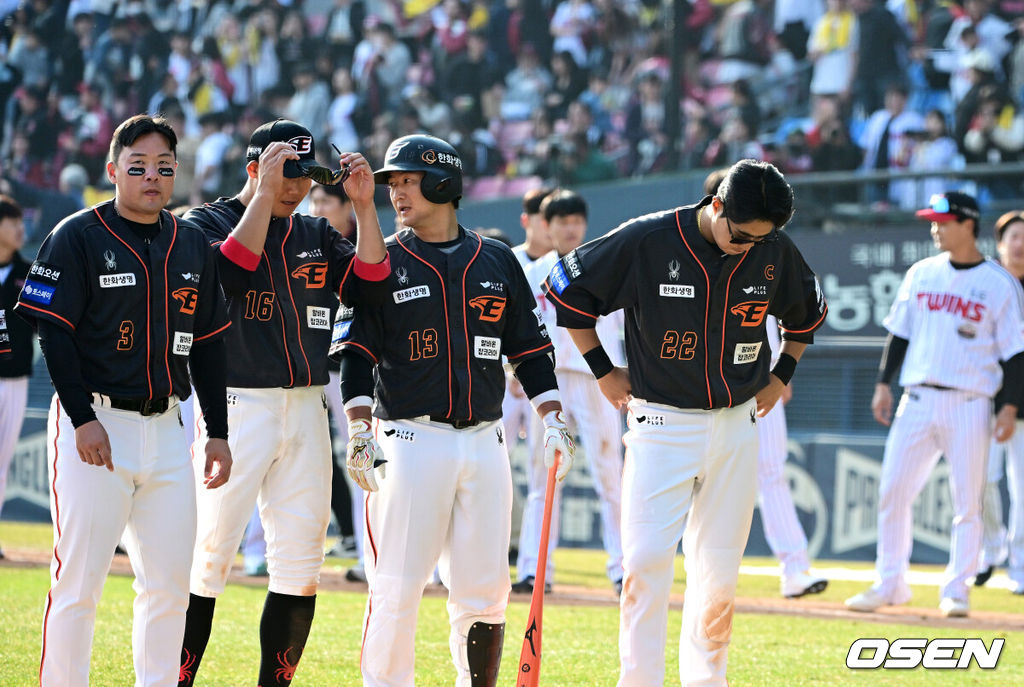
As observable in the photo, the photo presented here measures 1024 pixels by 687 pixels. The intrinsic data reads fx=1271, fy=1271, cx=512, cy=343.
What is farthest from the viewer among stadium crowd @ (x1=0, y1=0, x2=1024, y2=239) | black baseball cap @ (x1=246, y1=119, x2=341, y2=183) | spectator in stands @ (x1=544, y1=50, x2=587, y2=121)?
spectator in stands @ (x1=544, y1=50, x2=587, y2=121)

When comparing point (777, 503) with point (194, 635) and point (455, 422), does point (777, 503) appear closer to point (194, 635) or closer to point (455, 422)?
point (455, 422)

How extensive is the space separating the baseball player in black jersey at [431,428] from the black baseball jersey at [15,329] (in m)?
5.15

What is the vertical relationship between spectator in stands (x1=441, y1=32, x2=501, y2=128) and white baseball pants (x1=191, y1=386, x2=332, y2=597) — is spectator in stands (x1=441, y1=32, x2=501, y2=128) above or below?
above

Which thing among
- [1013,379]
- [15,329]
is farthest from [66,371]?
[1013,379]

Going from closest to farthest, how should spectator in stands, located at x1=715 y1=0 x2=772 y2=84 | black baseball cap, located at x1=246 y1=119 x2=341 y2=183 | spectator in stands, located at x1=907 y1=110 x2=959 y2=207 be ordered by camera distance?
black baseball cap, located at x1=246 y1=119 x2=341 y2=183, spectator in stands, located at x1=907 y1=110 x2=959 y2=207, spectator in stands, located at x1=715 y1=0 x2=772 y2=84

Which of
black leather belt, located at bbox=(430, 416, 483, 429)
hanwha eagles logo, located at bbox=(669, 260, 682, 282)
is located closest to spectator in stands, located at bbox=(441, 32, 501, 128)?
hanwha eagles logo, located at bbox=(669, 260, 682, 282)

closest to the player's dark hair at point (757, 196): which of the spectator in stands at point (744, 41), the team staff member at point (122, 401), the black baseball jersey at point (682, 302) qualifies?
the black baseball jersey at point (682, 302)

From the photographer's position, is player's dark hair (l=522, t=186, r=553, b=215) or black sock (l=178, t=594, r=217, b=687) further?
player's dark hair (l=522, t=186, r=553, b=215)

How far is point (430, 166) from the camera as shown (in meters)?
4.58

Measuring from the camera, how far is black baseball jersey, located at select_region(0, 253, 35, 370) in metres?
9.06

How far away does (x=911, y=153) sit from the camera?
13297 millimetres

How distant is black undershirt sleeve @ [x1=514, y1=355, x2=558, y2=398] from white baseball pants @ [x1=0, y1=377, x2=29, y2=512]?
5.85 meters

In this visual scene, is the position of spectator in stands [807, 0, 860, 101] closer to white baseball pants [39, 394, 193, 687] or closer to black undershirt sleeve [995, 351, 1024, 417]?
black undershirt sleeve [995, 351, 1024, 417]

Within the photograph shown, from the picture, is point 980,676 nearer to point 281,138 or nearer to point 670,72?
point 281,138
